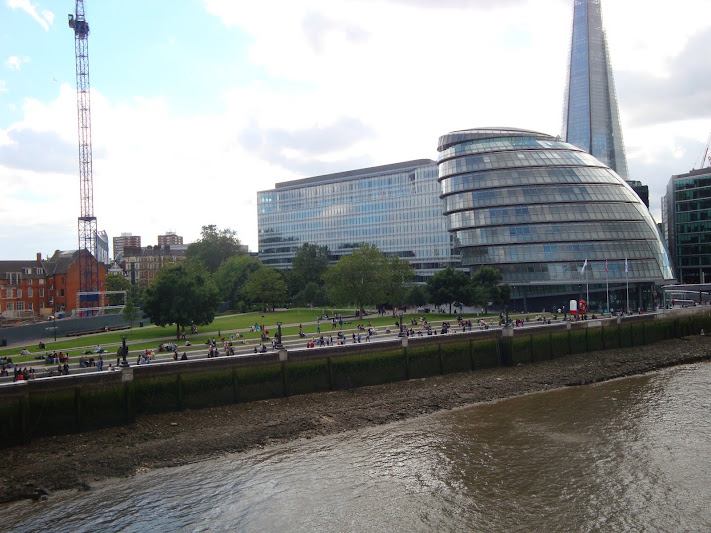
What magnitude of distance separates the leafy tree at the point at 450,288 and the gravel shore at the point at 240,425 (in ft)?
95.5

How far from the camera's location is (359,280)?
3248 inches

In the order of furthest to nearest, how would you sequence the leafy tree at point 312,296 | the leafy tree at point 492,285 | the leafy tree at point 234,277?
the leafy tree at point 234,277, the leafy tree at point 312,296, the leafy tree at point 492,285

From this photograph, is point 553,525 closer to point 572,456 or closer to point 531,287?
point 572,456

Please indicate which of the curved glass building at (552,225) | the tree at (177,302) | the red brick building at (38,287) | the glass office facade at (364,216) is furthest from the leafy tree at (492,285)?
the red brick building at (38,287)

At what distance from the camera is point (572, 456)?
26.3m

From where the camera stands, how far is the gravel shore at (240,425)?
1002 inches

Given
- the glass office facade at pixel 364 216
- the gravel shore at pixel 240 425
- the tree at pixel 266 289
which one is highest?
the glass office facade at pixel 364 216

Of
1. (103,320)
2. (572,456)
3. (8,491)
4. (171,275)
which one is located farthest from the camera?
(103,320)

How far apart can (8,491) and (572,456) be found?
23939 mm

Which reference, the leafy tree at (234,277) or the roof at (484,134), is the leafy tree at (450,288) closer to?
the roof at (484,134)

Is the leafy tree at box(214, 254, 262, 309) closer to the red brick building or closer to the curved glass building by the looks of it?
the red brick building

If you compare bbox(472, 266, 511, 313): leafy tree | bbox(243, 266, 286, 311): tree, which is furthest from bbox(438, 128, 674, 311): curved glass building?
bbox(243, 266, 286, 311): tree

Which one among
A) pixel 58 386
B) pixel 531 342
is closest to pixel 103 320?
pixel 58 386

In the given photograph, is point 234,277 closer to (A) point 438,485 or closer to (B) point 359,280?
(B) point 359,280
